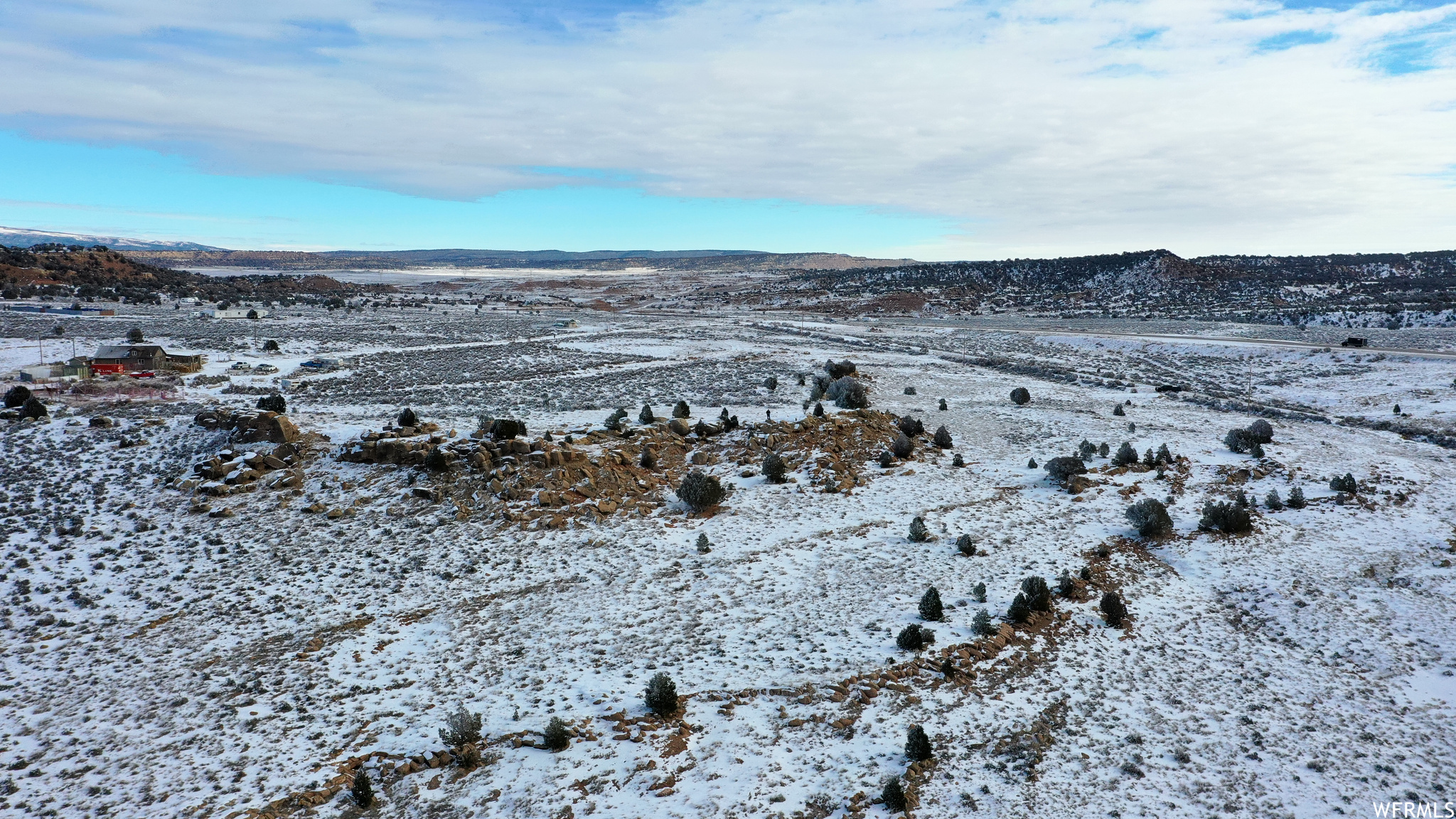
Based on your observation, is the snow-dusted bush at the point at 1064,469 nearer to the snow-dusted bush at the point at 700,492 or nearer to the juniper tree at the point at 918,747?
the snow-dusted bush at the point at 700,492

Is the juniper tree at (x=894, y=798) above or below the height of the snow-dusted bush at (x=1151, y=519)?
below

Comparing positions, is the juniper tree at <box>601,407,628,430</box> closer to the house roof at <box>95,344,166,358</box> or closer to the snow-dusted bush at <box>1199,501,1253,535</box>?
A: the snow-dusted bush at <box>1199,501,1253,535</box>

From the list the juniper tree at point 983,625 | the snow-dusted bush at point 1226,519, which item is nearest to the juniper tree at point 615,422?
the juniper tree at point 983,625

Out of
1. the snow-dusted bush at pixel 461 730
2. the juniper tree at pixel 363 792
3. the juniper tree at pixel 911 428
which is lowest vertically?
the juniper tree at pixel 363 792

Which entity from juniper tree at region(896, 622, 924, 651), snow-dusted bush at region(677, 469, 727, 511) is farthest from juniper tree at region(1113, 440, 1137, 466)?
juniper tree at region(896, 622, 924, 651)

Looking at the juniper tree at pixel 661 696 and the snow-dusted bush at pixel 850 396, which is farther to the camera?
the snow-dusted bush at pixel 850 396

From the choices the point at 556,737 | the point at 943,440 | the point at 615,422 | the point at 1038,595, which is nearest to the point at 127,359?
the point at 615,422

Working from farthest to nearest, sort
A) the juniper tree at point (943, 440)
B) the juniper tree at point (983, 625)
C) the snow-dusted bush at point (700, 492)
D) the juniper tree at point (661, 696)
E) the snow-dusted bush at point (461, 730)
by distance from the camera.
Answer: the juniper tree at point (943, 440) < the snow-dusted bush at point (700, 492) < the juniper tree at point (983, 625) < the juniper tree at point (661, 696) < the snow-dusted bush at point (461, 730)

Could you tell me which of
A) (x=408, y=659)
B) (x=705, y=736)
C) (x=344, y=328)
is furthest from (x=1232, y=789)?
(x=344, y=328)
